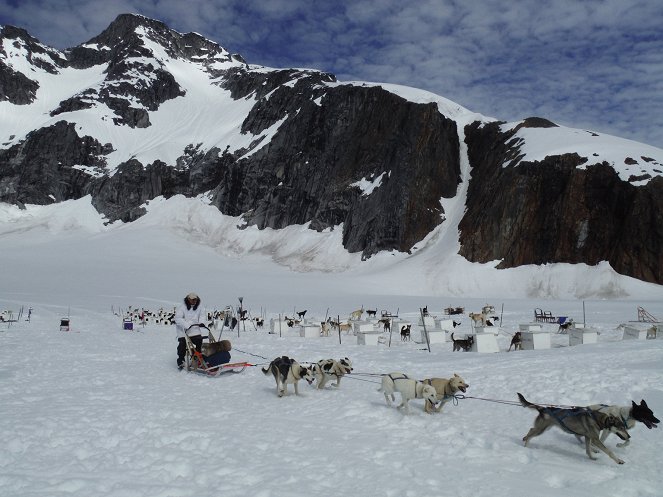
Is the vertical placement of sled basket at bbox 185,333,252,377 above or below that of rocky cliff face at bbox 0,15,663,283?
below

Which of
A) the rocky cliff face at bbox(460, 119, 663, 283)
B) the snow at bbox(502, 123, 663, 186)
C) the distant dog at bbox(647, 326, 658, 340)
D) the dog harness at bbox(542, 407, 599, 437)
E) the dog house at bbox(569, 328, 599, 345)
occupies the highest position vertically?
the snow at bbox(502, 123, 663, 186)

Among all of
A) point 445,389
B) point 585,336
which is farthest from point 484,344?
point 445,389

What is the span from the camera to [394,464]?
7023 mm

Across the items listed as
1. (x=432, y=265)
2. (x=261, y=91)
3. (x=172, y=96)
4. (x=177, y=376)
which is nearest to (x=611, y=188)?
(x=432, y=265)

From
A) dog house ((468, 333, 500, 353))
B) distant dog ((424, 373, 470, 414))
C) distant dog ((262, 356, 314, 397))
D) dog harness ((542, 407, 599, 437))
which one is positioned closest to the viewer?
dog harness ((542, 407, 599, 437))

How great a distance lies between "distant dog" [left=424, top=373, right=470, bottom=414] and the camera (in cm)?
951

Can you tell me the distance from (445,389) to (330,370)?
3.47 metres

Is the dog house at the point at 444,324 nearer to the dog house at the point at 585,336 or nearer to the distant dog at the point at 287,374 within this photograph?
the dog house at the point at 585,336

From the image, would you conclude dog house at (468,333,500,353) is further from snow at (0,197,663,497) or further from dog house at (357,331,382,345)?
dog house at (357,331,382,345)

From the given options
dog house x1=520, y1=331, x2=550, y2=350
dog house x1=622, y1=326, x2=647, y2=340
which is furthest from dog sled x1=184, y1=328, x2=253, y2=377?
dog house x1=622, y1=326, x2=647, y2=340

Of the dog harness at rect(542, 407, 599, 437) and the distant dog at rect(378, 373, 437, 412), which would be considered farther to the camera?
the distant dog at rect(378, 373, 437, 412)

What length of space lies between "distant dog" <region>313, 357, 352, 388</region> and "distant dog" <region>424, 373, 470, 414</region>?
2.88 m

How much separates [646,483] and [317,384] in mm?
7696

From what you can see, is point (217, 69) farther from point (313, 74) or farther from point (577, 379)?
point (577, 379)
